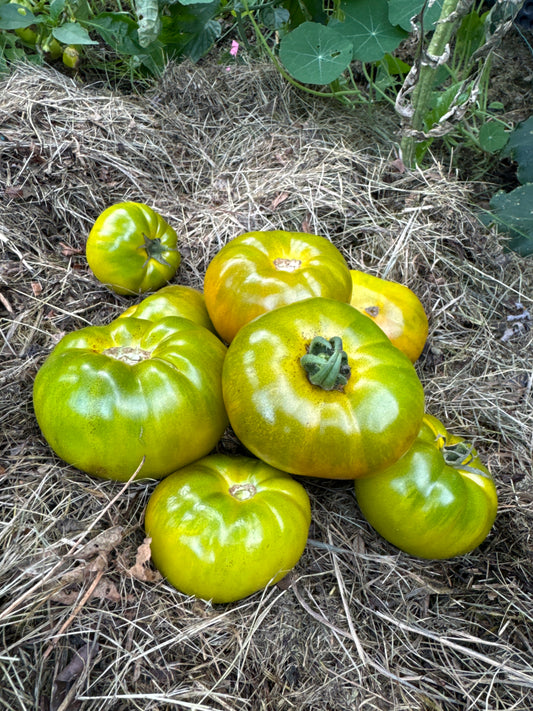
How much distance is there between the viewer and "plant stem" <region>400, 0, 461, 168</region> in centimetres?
262

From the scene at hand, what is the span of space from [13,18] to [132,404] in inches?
122

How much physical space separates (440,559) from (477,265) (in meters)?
1.60

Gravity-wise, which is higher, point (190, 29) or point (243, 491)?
point (190, 29)

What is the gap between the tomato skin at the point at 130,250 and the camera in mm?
2422

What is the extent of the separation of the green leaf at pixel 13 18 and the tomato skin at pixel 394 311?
9.27ft

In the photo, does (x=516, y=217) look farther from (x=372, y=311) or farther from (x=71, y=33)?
(x=71, y=33)

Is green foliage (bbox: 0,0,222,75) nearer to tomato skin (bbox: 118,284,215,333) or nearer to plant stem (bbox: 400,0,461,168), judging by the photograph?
plant stem (bbox: 400,0,461,168)

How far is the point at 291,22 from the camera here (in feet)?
12.3

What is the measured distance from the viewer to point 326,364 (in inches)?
59.4

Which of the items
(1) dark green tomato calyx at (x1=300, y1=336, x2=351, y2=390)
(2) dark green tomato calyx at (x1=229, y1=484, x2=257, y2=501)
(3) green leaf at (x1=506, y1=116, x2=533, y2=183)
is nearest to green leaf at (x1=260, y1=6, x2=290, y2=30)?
(3) green leaf at (x1=506, y1=116, x2=533, y2=183)

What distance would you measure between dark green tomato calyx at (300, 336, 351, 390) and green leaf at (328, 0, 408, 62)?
240 cm

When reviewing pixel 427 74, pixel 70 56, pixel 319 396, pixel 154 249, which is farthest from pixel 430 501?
pixel 70 56

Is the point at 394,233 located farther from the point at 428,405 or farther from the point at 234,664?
the point at 234,664

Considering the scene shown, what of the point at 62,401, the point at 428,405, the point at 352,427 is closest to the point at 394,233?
the point at 428,405
